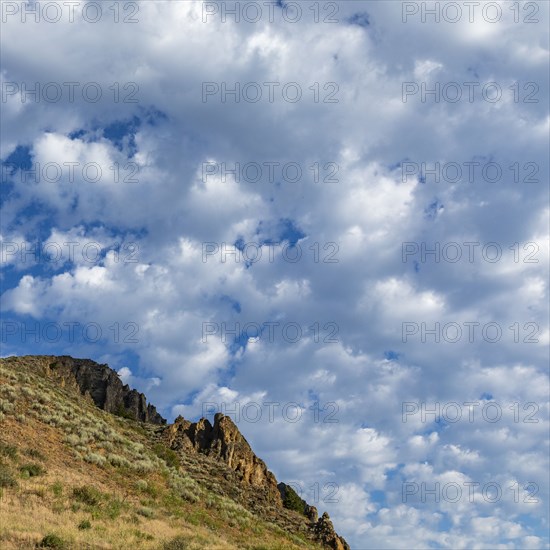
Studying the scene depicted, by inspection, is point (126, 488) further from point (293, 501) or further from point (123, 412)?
point (123, 412)

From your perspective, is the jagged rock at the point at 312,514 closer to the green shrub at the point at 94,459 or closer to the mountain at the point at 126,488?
the mountain at the point at 126,488

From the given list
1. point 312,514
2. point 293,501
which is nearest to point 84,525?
point 312,514

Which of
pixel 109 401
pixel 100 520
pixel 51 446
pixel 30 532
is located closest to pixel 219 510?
pixel 51 446

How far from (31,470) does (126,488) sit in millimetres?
6201

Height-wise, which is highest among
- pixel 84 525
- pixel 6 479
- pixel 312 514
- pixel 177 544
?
pixel 312 514

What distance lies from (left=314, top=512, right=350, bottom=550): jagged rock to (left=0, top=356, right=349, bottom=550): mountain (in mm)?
103

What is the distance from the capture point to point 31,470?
25844 millimetres

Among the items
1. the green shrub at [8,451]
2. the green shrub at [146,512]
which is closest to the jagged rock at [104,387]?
the green shrub at [8,451]

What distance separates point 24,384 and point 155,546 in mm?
30494

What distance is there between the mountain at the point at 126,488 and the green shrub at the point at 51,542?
3cm

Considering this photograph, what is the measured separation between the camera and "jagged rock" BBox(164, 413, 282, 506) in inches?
2436

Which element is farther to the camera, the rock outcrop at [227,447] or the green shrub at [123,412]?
the green shrub at [123,412]

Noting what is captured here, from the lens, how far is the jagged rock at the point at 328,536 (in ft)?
148

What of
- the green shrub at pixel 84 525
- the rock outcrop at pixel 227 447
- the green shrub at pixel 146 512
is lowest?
the green shrub at pixel 84 525
